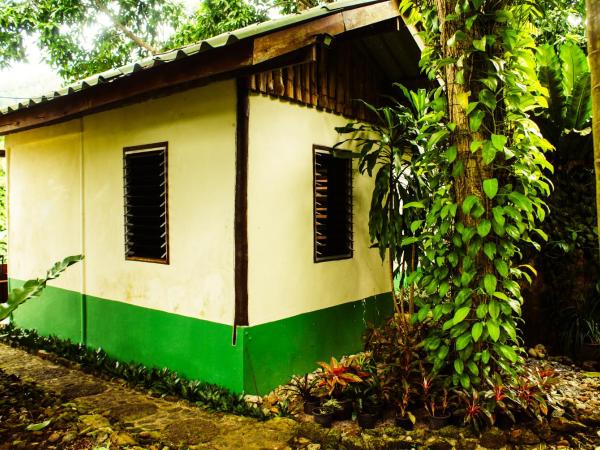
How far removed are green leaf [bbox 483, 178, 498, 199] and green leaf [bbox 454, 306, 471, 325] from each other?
0.87 meters

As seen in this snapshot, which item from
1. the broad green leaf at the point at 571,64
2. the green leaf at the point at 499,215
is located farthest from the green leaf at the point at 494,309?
the broad green leaf at the point at 571,64

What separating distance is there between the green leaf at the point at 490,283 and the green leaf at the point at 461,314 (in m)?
0.21

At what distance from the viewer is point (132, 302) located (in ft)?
17.4

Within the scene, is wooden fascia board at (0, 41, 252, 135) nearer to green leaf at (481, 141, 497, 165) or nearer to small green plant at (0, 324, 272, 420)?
green leaf at (481, 141, 497, 165)

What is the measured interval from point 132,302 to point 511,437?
4118 millimetres

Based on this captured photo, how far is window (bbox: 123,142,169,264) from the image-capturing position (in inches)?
196

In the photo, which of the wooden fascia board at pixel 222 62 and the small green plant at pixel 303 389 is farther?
the small green plant at pixel 303 389

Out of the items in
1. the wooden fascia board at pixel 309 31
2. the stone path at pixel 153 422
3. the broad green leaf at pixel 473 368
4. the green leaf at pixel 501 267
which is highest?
the wooden fascia board at pixel 309 31

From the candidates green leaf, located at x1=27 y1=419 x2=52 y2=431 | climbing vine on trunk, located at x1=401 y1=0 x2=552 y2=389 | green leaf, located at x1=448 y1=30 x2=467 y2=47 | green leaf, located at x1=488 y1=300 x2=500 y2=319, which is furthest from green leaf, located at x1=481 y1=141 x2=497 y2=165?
green leaf, located at x1=27 y1=419 x2=52 y2=431

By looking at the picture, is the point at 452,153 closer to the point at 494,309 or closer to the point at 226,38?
the point at 494,309

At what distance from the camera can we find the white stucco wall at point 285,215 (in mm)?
4355

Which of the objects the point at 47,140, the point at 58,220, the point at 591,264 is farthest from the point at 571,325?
the point at 47,140

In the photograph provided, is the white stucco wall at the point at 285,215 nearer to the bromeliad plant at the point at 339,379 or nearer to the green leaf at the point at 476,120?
the bromeliad plant at the point at 339,379

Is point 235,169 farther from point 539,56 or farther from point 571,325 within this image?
point 571,325
